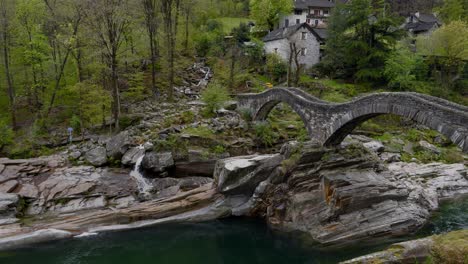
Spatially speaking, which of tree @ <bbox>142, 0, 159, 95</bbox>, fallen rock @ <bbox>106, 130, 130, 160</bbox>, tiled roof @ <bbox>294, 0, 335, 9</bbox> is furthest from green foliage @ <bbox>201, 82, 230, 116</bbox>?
tiled roof @ <bbox>294, 0, 335, 9</bbox>

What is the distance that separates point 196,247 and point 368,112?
10.7 metres

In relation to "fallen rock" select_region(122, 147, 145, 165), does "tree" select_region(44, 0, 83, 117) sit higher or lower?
higher

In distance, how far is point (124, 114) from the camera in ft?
87.8

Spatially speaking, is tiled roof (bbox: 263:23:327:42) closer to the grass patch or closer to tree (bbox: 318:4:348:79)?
tree (bbox: 318:4:348:79)

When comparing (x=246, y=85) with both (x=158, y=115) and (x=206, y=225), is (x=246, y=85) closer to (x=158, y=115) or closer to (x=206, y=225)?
(x=158, y=115)

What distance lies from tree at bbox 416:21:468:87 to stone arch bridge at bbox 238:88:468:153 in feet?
92.6

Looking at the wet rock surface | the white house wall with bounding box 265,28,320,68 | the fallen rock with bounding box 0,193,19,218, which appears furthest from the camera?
the white house wall with bounding box 265,28,320,68

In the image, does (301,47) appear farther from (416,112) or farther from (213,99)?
(416,112)

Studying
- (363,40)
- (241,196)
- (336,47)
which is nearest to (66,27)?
(241,196)

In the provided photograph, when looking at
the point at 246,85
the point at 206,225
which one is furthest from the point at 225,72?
the point at 206,225

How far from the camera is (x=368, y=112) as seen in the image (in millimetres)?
14680

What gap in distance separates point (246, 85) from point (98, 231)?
2528cm

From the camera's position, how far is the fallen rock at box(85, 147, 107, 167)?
66.9ft

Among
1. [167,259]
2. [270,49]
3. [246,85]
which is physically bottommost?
[167,259]
